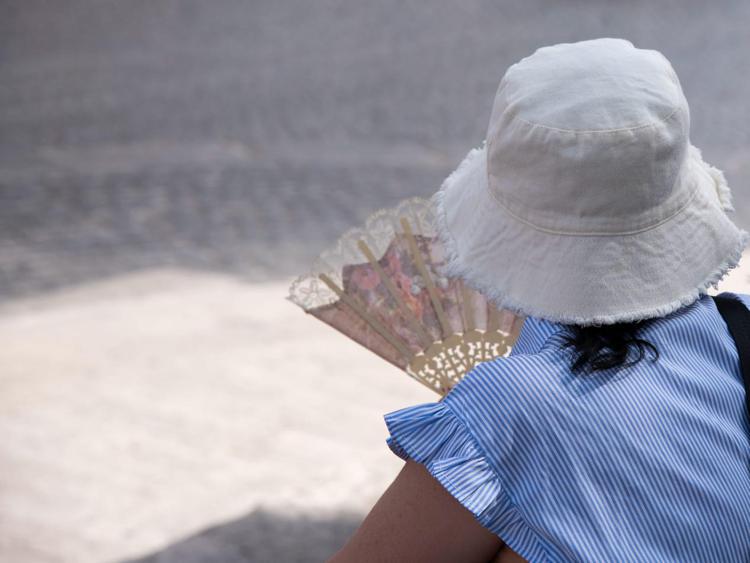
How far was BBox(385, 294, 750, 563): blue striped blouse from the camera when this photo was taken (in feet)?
2.52

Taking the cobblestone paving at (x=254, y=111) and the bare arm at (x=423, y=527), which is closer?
the bare arm at (x=423, y=527)

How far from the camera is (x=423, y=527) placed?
82 cm

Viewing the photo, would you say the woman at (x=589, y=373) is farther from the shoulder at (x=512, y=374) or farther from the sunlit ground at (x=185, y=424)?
the sunlit ground at (x=185, y=424)

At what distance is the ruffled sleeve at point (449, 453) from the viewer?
762mm

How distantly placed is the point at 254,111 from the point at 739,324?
2989 millimetres

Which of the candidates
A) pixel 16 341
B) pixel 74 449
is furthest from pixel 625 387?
pixel 16 341

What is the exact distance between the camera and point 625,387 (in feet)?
2.58

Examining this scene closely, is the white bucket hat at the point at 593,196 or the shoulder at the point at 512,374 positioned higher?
the white bucket hat at the point at 593,196

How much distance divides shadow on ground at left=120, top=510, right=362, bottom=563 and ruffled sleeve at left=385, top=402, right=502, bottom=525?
874 millimetres

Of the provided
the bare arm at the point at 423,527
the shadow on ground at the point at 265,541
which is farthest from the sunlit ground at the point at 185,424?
the bare arm at the point at 423,527

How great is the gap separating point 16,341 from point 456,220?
1.69m

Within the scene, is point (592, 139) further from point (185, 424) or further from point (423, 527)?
point (185, 424)

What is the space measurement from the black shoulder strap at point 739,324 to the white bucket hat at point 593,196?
0.06m

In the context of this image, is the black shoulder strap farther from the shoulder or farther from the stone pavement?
the stone pavement
